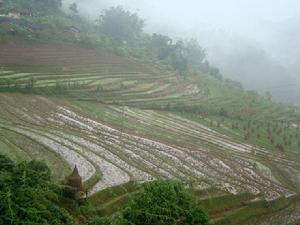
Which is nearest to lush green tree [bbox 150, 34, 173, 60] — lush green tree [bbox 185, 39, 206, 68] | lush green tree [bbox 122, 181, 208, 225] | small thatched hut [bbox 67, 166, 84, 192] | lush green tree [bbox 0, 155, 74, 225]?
lush green tree [bbox 185, 39, 206, 68]

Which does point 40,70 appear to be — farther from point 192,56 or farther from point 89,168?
point 192,56

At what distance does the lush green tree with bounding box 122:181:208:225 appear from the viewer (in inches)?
535

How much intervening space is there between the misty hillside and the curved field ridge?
0.27 ft

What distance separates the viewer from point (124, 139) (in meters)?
28.4

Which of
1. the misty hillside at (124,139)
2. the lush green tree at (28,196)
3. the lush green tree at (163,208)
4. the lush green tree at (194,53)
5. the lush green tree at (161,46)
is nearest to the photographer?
the lush green tree at (28,196)

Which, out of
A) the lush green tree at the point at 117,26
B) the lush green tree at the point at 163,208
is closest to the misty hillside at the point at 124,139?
the lush green tree at the point at 163,208

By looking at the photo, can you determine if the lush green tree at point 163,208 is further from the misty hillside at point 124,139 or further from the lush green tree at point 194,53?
the lush green tree at point 194,53

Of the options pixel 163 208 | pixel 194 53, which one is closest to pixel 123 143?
pixel 163 208

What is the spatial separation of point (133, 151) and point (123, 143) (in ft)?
4.51

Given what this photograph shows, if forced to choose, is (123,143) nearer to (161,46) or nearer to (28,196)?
(28,196)

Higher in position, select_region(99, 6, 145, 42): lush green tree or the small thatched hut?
select_region(99, 6, 145, 42): lush green tree

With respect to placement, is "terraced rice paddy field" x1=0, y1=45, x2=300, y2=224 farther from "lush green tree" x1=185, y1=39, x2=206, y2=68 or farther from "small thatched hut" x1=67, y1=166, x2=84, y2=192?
"lush green tree" x1=185, y1=39, x2=206, y2=68

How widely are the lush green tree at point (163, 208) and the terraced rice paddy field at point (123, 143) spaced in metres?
4.51

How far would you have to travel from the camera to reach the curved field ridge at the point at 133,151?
2316 centimetres
